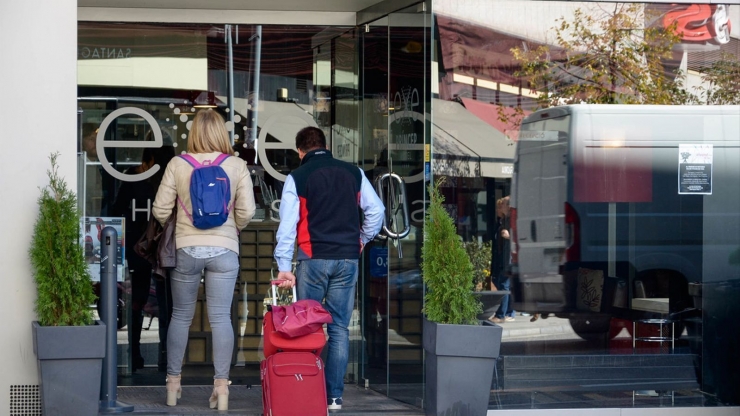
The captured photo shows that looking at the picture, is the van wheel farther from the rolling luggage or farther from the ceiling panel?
the ceiling panel

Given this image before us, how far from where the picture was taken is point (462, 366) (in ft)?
20.4

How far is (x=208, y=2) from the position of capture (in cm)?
764

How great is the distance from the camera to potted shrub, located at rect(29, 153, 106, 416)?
19.3 feet

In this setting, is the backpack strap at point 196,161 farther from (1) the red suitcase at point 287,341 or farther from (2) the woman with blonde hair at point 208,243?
(1) the red suitcase at point 287,341

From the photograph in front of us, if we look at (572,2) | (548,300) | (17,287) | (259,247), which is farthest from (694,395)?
(17,287)

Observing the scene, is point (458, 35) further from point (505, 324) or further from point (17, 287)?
point (17, 287)

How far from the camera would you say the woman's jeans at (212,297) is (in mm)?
6301

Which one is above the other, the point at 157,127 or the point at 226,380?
the point at 157,127

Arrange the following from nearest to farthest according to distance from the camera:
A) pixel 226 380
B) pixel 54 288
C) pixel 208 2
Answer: pixel 54 288 < pixel 226 380 < pixel 208 2

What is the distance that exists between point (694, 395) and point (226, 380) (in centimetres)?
304

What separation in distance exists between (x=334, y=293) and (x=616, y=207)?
75.4 inches

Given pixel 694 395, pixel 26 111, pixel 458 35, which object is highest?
pixel 458 35

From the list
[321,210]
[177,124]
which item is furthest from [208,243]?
[177,124]

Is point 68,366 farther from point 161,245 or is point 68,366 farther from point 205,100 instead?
point 205,100
